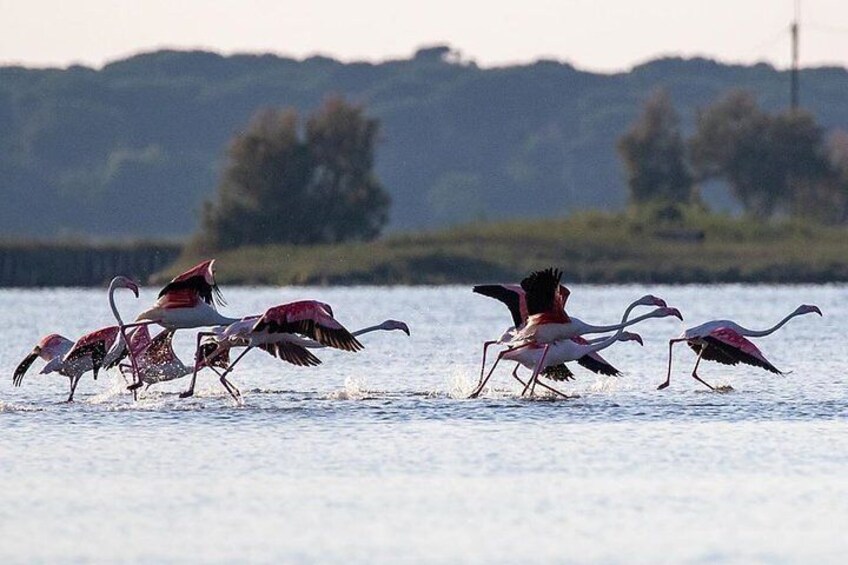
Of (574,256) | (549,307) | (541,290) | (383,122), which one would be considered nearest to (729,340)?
(549,307)

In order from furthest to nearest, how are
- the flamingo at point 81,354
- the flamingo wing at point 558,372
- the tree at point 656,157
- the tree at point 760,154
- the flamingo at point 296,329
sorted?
1. the tree at point 656,157
2. the tree at point 760,154
3. the flamingo wing at point 558,372
4. the flamingo at point 81,354
5. the flamingo at point 296,329

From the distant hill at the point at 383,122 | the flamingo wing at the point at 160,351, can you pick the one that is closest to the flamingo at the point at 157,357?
the flamingo wing at the point at 160,351

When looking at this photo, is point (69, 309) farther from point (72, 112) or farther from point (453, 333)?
point (72, 112)

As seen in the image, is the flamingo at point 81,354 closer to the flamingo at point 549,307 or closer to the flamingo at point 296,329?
the flamingo at point 296,329

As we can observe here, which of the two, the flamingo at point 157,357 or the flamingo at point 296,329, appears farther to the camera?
the flamingo at point 157,357

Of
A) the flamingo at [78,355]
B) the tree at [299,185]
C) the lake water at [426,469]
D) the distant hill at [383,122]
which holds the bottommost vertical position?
the lake water at [426,469]

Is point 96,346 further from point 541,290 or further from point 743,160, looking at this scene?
point 743,160

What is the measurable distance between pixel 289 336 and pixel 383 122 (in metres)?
156

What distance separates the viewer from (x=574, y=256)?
244 feet

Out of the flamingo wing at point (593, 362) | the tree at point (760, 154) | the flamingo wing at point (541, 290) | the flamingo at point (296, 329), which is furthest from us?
the tree at point (760, 154)

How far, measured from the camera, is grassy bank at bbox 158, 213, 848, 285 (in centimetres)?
7212

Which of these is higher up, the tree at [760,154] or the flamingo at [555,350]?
Answer: the tree at [760,154]

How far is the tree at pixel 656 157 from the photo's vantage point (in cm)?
8688

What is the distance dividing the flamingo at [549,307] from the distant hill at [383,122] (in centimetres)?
13238
